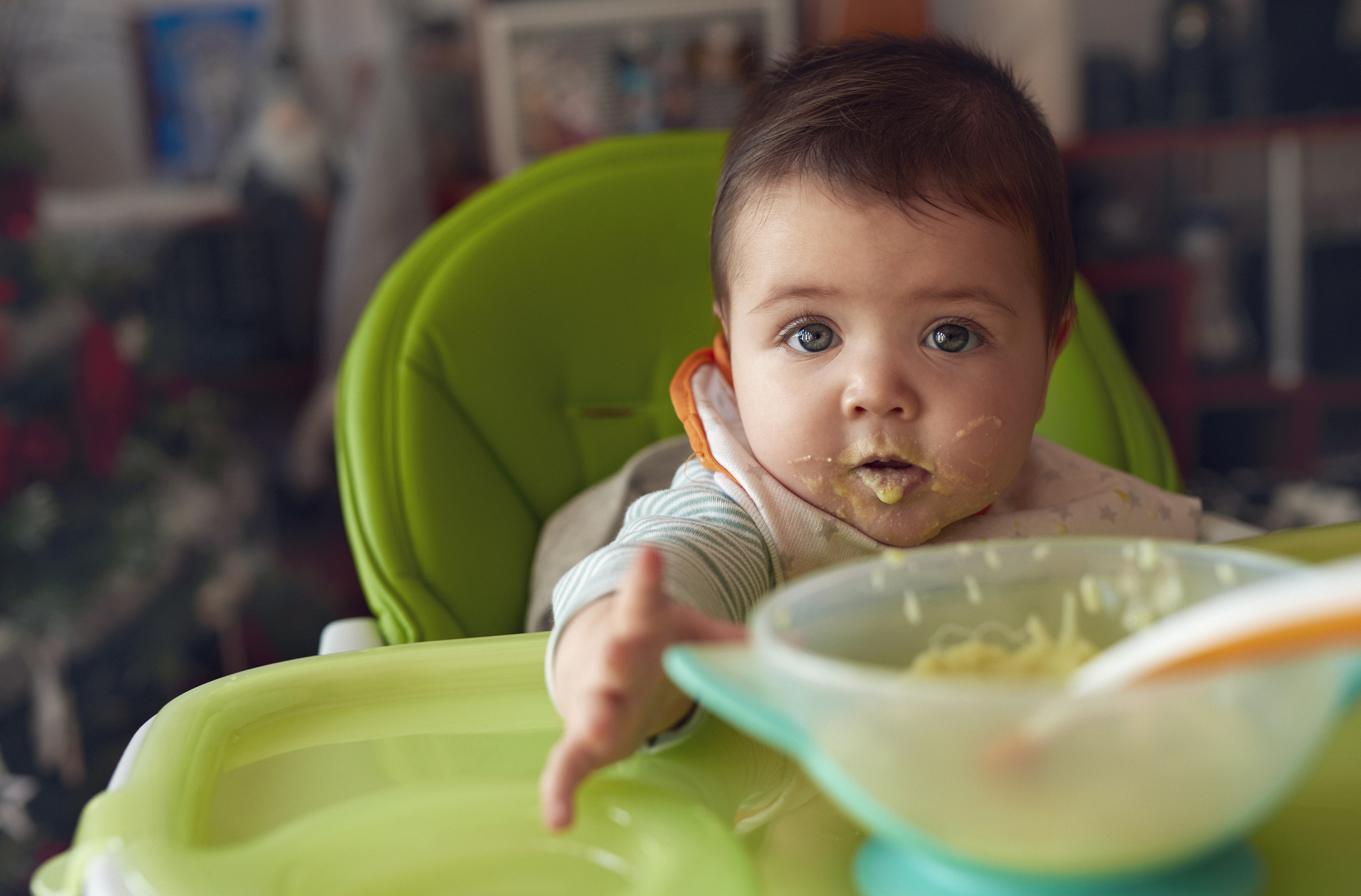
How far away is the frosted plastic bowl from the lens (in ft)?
0.96

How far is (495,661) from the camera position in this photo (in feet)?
1.97

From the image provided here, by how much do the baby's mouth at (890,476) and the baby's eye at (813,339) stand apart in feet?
0.24

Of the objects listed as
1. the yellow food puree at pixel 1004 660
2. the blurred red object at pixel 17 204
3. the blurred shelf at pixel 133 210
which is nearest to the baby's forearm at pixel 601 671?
the yellow food puree at pixel 1004 660

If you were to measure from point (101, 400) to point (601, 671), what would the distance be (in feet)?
6.25

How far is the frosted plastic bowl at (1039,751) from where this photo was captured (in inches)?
11.5

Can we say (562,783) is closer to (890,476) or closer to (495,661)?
(495,661)

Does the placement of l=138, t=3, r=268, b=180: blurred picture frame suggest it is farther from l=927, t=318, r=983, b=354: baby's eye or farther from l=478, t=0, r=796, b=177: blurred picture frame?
l=927, t=318, r=983, b=354: baby's eye

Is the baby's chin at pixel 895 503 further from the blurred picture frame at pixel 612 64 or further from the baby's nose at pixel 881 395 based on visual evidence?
the blurred picture frame at pixel 612 64

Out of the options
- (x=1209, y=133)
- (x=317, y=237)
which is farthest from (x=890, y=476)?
(x=1209, y=133)

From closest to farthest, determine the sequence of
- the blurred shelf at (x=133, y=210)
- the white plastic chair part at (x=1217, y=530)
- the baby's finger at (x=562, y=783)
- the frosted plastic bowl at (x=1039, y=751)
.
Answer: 1. the frosted plastic bowl at (x=1039, y=751)
2. the baby's finger at (x=562, y=783)
3. the white plastic chair part at (x=1217, y=530)
4. the blurred shelf at (x=133, y=210)

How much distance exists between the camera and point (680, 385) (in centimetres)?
82

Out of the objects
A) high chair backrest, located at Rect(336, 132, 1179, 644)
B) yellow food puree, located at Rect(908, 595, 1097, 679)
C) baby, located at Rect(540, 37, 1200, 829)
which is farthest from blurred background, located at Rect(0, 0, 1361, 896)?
yellow food puree, located at Rect(908, 595, 1097, 679)

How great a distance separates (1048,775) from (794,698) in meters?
0.07

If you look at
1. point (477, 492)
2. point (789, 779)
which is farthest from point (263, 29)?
point (789, 779)
